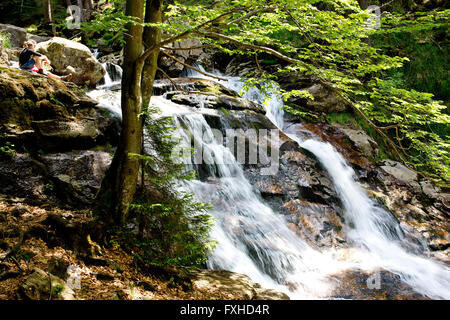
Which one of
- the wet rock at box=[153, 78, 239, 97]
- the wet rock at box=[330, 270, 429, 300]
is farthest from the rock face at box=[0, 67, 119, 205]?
the wet rock at box=[330, 270, 429, 300]

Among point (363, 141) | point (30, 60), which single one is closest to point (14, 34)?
point (30, 60)

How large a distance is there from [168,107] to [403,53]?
571 inches

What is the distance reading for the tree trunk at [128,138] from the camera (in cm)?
457

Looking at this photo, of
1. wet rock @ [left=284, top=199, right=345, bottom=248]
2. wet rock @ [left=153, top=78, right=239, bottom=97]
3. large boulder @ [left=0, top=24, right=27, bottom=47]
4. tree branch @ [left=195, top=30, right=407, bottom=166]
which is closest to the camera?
tree branch @ [left=195, top=30, right=407, bottom=166]

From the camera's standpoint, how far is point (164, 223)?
14.5ft

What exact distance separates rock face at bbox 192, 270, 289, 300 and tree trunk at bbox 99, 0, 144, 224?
5.04ft

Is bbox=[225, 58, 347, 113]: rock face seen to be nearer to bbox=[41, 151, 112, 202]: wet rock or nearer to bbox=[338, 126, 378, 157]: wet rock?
bbox=[338, 126, 378, 157]: wet rock

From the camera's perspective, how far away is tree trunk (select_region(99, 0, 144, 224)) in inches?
180

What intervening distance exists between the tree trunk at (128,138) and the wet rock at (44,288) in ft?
4.97

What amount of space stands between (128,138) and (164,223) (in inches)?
55.8

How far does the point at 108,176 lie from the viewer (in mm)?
4770

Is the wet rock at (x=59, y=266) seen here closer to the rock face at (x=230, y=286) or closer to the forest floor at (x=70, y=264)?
the forest floor at (x=70, y=264)

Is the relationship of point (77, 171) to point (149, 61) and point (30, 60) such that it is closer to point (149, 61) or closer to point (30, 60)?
point (149, 61)

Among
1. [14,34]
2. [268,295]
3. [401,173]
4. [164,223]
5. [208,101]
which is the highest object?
[14,34]
